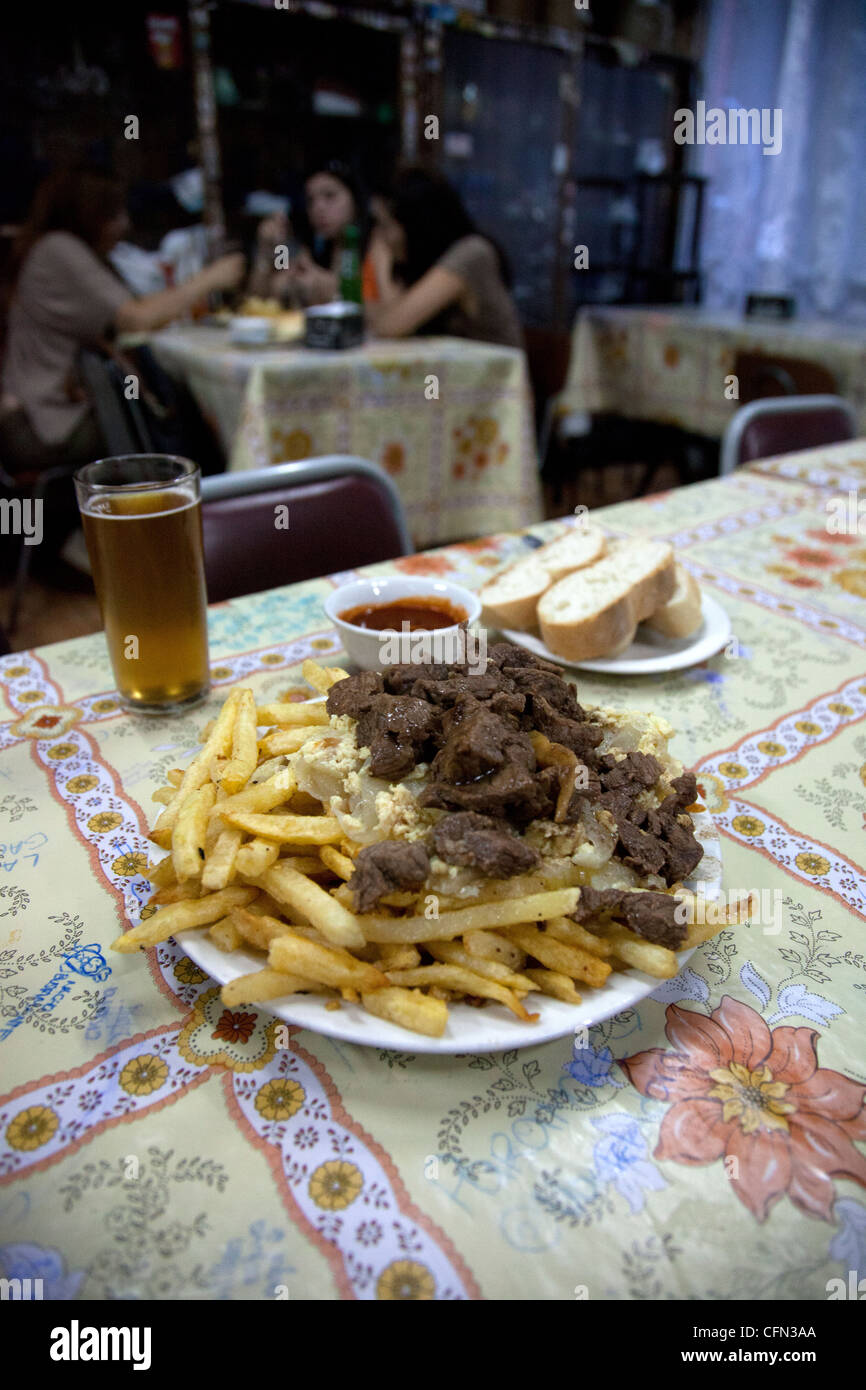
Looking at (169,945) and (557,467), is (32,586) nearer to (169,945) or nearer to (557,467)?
(557,467)

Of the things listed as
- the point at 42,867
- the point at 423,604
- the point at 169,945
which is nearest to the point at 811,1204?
the point at 169,945

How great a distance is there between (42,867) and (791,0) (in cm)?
926

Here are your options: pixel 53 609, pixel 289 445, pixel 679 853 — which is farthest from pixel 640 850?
pixel 53 609

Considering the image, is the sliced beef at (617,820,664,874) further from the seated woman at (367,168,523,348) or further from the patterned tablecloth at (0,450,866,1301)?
the seated woman at (367,168,523,348)

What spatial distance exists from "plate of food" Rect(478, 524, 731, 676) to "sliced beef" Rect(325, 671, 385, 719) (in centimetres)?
50

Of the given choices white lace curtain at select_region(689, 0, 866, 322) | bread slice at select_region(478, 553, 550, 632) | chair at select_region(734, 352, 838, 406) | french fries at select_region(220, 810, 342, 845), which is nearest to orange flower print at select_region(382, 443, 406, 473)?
chair at select_region(734, 352, 838, 406)

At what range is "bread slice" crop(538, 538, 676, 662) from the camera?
4.81 feet

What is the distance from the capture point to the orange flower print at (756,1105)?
2.38 feet

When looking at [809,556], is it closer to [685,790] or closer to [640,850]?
[685,790]

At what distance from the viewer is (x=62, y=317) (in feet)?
16.2

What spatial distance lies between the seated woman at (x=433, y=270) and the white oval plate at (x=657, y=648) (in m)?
4.03

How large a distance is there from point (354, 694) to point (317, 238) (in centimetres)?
648

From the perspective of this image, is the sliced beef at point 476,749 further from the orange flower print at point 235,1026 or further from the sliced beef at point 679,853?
the orange flower print at point 235,1026

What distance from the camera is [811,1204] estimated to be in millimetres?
706
